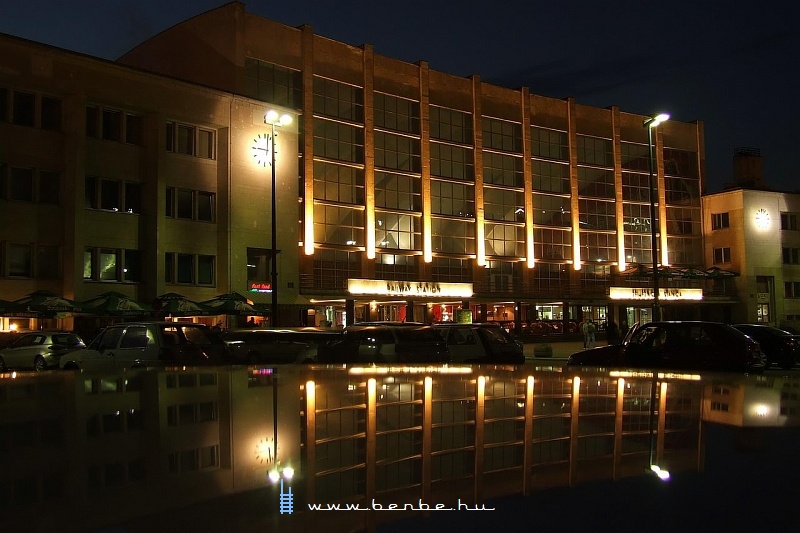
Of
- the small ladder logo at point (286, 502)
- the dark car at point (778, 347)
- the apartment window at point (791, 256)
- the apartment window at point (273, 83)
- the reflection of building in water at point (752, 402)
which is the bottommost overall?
the dark car at point (778, 347)

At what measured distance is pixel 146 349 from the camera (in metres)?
19.3

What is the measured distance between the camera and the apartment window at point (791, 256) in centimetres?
8119

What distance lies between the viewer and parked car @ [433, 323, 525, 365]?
22.1 meters

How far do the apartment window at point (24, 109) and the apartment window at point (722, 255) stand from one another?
65.7m

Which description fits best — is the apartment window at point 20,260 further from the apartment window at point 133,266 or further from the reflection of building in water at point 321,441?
the reflection of building in water at point 321,441

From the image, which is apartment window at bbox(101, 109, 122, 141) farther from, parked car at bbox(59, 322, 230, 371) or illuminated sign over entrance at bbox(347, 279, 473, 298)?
parked car at bbox(59, 322, 230, 371)

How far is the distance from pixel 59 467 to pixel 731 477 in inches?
173

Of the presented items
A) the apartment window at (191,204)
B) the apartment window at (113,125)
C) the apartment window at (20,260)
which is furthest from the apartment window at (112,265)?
the apartment window at (113,125)

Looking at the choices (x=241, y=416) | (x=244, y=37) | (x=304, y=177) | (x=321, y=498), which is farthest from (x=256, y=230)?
(x=321, y=498)

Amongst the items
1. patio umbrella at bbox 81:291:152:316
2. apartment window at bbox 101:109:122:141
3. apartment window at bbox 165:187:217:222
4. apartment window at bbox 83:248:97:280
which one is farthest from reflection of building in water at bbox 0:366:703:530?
apartment window at bbox 165:187:217:222

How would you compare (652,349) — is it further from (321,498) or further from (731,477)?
(321,498)

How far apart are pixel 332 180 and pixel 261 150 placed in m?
12.0

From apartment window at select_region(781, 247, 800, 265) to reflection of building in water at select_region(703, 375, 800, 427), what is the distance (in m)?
76.1

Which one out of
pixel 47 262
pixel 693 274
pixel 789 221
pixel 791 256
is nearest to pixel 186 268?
pixel 47 262
